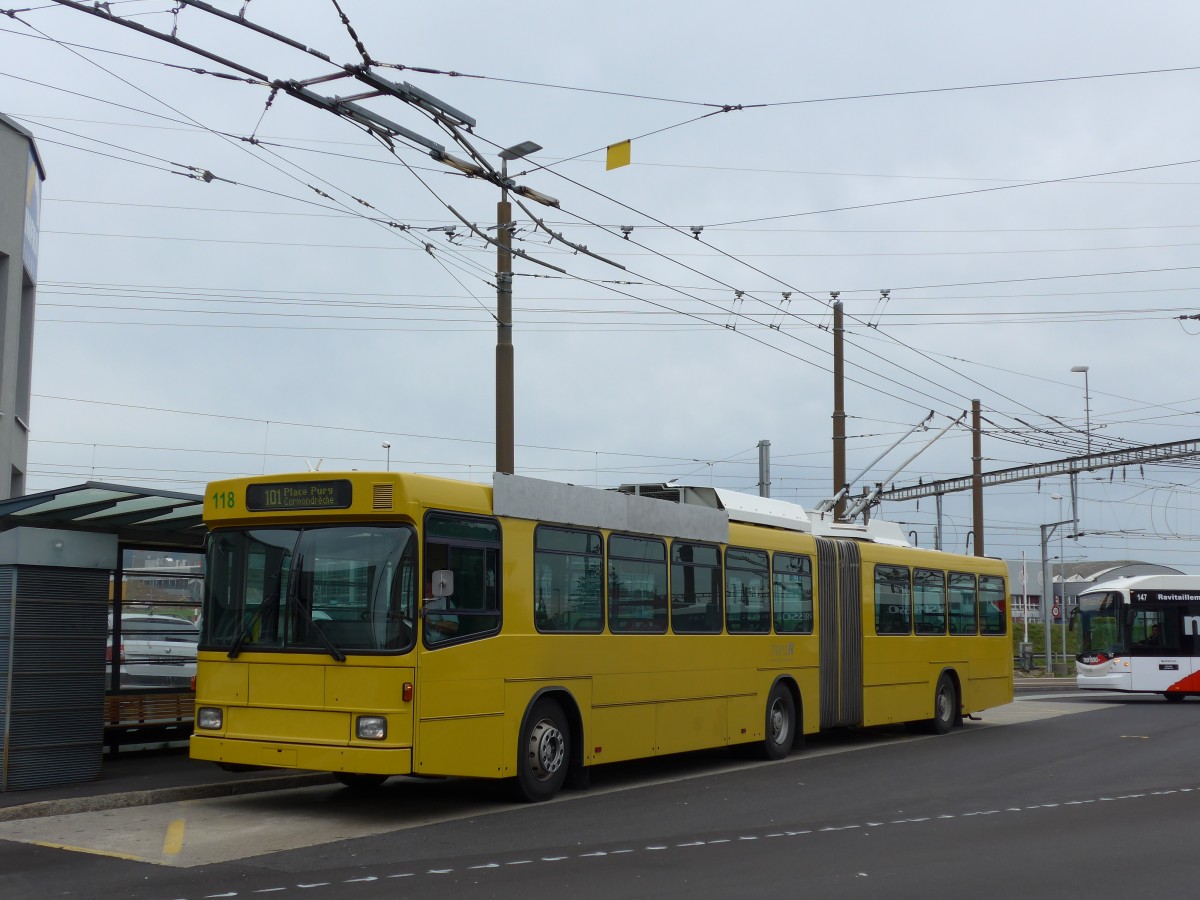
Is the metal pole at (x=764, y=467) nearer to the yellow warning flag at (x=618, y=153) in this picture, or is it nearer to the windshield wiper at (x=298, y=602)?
the yellow warning flag at (x=618, y=153)

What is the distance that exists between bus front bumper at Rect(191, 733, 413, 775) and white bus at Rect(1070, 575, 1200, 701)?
77.6ft

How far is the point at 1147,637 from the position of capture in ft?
99.1

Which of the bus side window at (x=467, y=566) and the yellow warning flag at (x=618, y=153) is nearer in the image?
the bus side window at (x=467, y=566)

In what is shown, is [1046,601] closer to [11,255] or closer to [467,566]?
[11,255]

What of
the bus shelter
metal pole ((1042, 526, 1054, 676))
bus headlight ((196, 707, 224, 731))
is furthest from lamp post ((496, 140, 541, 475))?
metal pole ((1042, 526, 1054, 676))

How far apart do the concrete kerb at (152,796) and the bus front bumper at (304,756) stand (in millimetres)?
597

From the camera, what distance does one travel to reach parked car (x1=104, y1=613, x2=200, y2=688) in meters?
14.7

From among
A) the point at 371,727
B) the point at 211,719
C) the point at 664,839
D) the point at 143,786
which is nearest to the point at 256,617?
the point at 211,719

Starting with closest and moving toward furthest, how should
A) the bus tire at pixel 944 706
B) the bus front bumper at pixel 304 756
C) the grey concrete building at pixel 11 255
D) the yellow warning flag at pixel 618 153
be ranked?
the bus front bumper at pixel 304 756 < the yellow warning flag at pixel 618 153 < the bus tire at pixel 944 706 < the grey concrete building at pixel 11 255

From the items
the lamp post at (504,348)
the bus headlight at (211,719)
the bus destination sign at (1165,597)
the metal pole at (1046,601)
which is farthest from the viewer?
the metal pole at (1046,601)

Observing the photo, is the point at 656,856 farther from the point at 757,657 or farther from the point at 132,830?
the point at 757,657

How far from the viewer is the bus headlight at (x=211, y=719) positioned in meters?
11.3

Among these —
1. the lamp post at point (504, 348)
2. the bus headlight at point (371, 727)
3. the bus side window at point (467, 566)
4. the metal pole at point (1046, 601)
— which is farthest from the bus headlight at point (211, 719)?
the metal pole at point (1046, 601)

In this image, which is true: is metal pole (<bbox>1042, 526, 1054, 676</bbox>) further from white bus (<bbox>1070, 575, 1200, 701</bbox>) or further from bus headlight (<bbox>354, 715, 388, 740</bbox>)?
bus headlight (<bbox>354, 715, 388, 740</bbox>)
